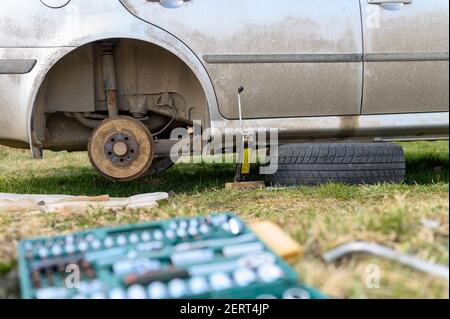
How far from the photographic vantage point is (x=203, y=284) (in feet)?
4.53

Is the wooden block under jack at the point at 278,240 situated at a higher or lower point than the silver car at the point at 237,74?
lower

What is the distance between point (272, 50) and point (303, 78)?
23 centimetres

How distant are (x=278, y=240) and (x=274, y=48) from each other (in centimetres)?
185

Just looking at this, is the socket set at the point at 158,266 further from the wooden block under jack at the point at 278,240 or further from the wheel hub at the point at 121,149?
the wheel hub at the point at 121,149

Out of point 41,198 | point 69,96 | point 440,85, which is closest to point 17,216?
point 41,198

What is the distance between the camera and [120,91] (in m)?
3.52

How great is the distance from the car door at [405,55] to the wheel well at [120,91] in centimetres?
94

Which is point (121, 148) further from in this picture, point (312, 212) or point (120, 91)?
point (312, 212)

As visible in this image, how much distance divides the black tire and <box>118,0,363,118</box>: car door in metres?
0.22

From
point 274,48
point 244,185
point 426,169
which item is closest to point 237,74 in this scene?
point 274,48

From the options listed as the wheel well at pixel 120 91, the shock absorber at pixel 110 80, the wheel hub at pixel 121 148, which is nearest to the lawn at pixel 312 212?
the wheel hub at pixel 121 148

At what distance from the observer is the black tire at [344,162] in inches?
132

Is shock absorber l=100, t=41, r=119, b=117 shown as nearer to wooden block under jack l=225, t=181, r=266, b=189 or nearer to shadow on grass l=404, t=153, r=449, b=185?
wooden block under jack l=225, t=181, r=266, b=189
